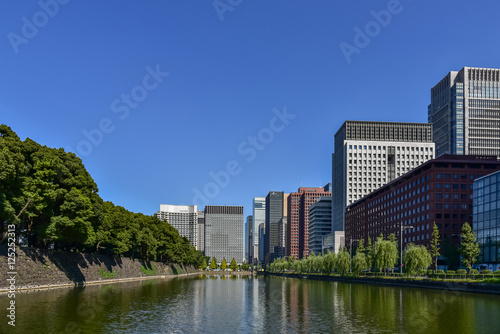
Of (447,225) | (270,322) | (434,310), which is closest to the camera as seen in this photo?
(270,322)

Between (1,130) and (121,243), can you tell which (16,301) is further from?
(121,243)

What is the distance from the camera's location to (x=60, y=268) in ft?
240

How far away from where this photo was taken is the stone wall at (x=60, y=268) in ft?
196

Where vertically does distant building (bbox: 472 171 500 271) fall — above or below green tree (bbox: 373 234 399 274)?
above

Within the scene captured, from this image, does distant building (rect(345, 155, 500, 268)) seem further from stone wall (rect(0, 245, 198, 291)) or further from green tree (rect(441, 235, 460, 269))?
stone wall (rect(0, 245, 198, 291))

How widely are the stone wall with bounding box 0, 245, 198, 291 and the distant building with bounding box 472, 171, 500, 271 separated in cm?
8915

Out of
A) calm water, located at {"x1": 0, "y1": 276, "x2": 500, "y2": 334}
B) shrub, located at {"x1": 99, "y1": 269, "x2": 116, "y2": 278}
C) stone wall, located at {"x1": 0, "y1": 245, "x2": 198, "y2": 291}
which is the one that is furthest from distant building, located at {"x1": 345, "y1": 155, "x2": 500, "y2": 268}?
calm water, located at {"x1": 0, "y1": 276, "x2": 500, "y2": 334}

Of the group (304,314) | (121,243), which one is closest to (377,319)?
(304,314)

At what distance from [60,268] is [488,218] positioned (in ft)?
329

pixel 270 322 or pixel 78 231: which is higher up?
pixel 78 231

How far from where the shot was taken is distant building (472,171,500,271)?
115m

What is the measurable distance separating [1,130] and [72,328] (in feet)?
127

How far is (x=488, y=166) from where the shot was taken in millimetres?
152625

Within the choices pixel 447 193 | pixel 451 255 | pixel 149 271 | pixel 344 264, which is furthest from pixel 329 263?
pixel 149 271
